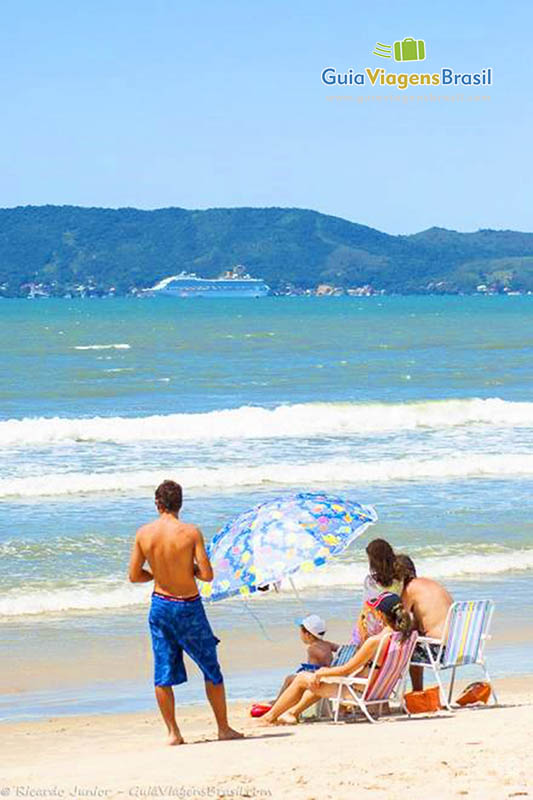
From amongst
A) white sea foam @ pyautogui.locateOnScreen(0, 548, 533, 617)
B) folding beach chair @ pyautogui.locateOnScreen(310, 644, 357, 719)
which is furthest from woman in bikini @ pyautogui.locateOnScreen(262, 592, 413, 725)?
white sea foam @ pyautogui.locateOnScreen(0, 548, 533, 617)

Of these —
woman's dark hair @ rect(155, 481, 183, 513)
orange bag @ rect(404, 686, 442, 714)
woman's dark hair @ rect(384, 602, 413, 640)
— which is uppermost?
woman's dark hair @ rect(155, 481, 183, 513)

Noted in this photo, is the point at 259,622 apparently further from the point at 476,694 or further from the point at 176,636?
the point at 176,636

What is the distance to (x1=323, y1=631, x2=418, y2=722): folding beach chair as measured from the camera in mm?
8086

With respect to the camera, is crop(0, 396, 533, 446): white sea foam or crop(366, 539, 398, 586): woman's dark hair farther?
crop(0, 396, 533, 446): white sea foam

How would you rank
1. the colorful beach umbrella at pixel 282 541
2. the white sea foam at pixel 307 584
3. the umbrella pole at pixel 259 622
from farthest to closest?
the white sea foam at pixel 307 584 → the umbrella pole at pixel 259 622 → the colorful beach umbrella at pixel 282 541

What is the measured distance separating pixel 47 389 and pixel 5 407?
599cm

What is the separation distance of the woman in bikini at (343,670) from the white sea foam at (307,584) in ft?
12.6

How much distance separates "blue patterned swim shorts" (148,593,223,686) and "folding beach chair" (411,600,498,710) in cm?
145

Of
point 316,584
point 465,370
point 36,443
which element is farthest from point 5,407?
point 316,584

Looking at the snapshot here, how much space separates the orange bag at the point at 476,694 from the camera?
8648mm

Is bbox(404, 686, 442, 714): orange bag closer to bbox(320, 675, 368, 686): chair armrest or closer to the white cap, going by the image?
bbox(320, 675, 368, 686): chair armrest

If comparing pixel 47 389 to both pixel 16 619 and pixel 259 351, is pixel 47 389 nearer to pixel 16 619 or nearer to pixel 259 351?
pixel 259 351

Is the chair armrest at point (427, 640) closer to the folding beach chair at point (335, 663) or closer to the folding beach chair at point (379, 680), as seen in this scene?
the folding beach chair at point (379, 680)

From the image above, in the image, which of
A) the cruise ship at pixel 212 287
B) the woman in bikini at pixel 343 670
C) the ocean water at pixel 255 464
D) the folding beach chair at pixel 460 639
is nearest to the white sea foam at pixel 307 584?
the ocean water at pixel 255 464
